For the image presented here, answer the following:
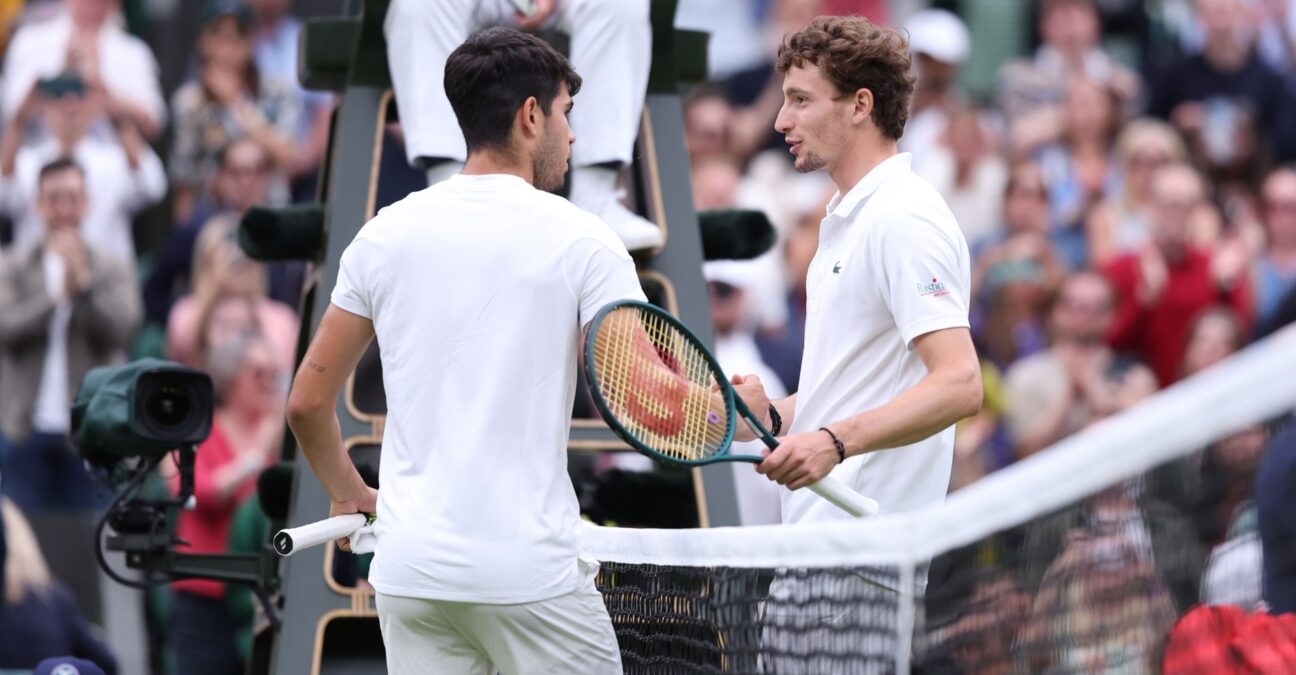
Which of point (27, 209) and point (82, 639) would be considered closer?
point (82, 639)

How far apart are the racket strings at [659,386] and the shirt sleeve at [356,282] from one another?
1.65 feet

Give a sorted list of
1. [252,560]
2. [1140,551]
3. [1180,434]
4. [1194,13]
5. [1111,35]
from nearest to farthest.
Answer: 1. [1180,434]
2. [1140,551]
3. [252,560]
4. [1194,13]
5. [1111,35]

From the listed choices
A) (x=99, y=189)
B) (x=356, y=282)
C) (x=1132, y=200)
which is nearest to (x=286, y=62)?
(x=99, y=189)

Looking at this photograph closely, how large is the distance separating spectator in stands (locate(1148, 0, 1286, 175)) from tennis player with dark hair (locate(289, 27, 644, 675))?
844cm

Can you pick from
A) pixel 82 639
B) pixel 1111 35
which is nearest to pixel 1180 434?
pixel 82 639

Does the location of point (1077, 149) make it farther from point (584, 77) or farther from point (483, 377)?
point (483, 377)

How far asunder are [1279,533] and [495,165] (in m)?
1.64

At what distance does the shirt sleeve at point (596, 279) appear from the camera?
410 centimetres

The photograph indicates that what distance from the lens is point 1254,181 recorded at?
11852 millimetres

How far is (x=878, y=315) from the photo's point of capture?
4.49 meters

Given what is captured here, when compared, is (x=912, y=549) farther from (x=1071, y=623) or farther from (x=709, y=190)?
(x=709, y=190)

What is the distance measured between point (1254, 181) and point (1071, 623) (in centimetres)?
877

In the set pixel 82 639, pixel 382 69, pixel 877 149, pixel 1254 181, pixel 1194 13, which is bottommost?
pixel 82 639

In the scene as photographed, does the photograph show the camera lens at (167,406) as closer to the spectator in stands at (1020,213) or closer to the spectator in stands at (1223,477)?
the spectator in stands at (1223,477)
